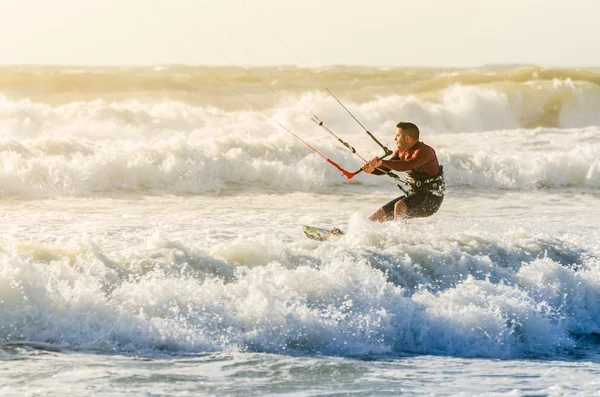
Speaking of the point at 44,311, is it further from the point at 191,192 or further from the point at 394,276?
the point at 191,192

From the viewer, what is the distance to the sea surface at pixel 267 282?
6.53m

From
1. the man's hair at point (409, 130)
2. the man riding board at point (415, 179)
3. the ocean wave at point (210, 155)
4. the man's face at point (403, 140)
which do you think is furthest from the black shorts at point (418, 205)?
the ocean wave at point (210, 155)

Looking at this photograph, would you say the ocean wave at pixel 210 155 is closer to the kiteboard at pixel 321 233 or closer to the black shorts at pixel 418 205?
the kiteboard at pixel 321 233

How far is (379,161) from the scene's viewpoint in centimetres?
980

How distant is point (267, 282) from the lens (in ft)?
26.3

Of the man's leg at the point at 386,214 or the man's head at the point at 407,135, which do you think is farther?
the man's leg at the point at 386,214

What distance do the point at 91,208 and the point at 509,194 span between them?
882cm

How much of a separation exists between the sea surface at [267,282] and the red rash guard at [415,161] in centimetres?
68

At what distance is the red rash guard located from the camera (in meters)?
9.94

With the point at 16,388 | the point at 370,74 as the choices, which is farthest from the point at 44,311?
the point at 370,74

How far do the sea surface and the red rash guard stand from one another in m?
0.68

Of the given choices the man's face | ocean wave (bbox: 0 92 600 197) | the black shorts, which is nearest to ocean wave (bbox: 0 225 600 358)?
the black shorts

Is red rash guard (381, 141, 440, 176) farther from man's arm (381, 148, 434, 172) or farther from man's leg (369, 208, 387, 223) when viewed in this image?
man's leg (369, 208, 387, 223)

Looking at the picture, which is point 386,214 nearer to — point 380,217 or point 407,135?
point 380,217
